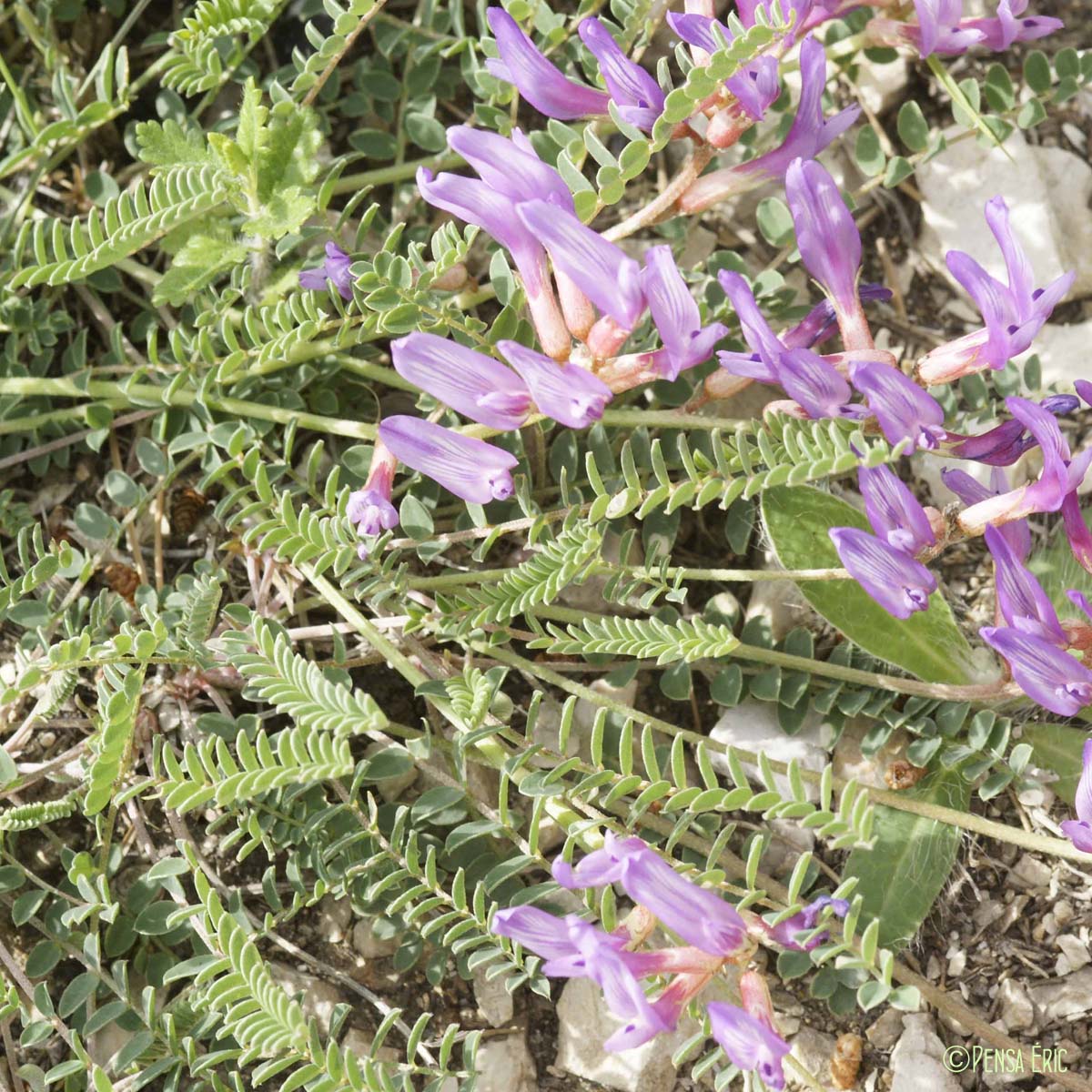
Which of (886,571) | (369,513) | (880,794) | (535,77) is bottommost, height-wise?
(880,794)

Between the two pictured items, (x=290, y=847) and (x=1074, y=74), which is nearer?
(x=290, y=847)

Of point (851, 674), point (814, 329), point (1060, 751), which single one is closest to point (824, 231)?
point (814, 329)

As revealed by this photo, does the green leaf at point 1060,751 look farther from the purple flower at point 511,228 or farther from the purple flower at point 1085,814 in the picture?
the purple flower at point 511,228

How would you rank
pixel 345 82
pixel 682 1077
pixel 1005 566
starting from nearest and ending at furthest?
pixel 1005 566 < pixel 682 1077 < pixel 345 82

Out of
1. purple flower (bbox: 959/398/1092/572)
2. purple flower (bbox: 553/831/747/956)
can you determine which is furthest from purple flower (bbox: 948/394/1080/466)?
purple flower (bbox: 553/831/747/956)

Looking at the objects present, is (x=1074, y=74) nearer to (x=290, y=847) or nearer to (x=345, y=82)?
(x=345, y=82)

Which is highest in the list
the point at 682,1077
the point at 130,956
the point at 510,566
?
the point at 510,566

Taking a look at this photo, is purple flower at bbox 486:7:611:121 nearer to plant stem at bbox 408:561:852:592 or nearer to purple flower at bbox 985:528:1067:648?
plant stem at bbox 408:561:852:592

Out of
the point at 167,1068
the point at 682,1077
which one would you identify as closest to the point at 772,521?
the point at 682,1077

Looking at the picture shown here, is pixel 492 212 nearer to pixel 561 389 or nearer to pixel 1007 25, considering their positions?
pixel 561 389
